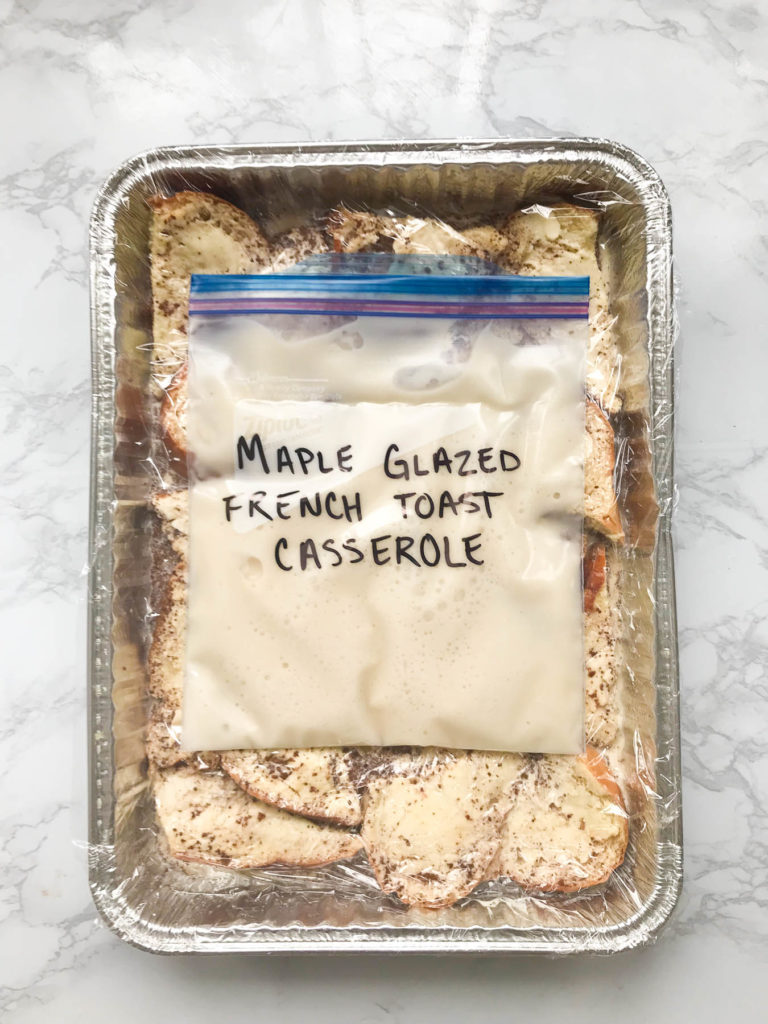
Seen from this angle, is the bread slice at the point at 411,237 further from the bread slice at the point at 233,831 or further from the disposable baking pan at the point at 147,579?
the bread slice at the point at 233,831

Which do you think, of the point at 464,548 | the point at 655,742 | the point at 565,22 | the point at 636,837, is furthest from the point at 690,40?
the point at 636,837

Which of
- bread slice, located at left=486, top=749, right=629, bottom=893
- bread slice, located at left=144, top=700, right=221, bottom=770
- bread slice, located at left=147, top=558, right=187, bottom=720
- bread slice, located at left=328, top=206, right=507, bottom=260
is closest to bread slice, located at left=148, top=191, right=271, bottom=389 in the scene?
bread slice, located at left=328, top=206, right=507, bottom=260

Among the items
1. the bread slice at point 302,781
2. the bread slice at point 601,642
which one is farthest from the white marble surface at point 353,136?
the bread slice at point 302,781

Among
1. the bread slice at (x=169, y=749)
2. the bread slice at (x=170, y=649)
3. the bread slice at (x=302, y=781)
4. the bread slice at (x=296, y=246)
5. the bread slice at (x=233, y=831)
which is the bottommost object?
the bread slice at (x=233, y=831)

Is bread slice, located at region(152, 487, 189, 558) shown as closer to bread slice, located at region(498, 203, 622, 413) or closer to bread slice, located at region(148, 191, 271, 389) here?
bread slice, located at region(148, 191, 271, 389)

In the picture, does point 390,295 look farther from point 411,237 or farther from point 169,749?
point 169,749

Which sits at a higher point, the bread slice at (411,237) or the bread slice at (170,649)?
the bread slice at (411,237)

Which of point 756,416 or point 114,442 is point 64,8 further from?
point 756,416
